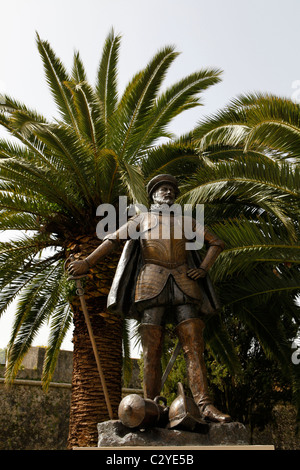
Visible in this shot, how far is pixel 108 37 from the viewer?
32.9 feet

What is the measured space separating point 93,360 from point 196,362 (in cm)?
442

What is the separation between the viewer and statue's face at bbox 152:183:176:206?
4.60 m

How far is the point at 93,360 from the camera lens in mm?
8078

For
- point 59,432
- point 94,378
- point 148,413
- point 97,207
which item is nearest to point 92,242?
point 97,207

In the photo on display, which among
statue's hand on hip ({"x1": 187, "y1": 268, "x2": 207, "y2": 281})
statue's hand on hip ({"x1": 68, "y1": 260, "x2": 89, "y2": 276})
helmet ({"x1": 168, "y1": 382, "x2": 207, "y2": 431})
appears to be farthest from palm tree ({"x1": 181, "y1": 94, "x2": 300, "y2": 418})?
helmet ({"x1": 168, "y1": 382, "x2": 207, "y2": 431})

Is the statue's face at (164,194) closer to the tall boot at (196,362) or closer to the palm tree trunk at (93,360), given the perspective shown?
the tall boot at (196,362)

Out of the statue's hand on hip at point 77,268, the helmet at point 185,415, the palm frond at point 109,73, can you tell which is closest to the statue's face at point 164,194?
the statue's hand on hip at point 77,268

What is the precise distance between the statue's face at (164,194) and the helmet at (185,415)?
5.75ft

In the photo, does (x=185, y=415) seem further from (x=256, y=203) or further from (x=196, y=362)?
(x=256, y=203)

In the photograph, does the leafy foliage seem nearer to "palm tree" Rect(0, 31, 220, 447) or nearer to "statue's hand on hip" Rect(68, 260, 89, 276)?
"palm tree" Rect(0, 31, 220, 447)

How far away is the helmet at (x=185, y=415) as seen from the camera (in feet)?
11.1

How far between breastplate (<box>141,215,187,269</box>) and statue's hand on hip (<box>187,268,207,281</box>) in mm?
140

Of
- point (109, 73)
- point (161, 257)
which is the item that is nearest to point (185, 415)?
point (161, 257)
